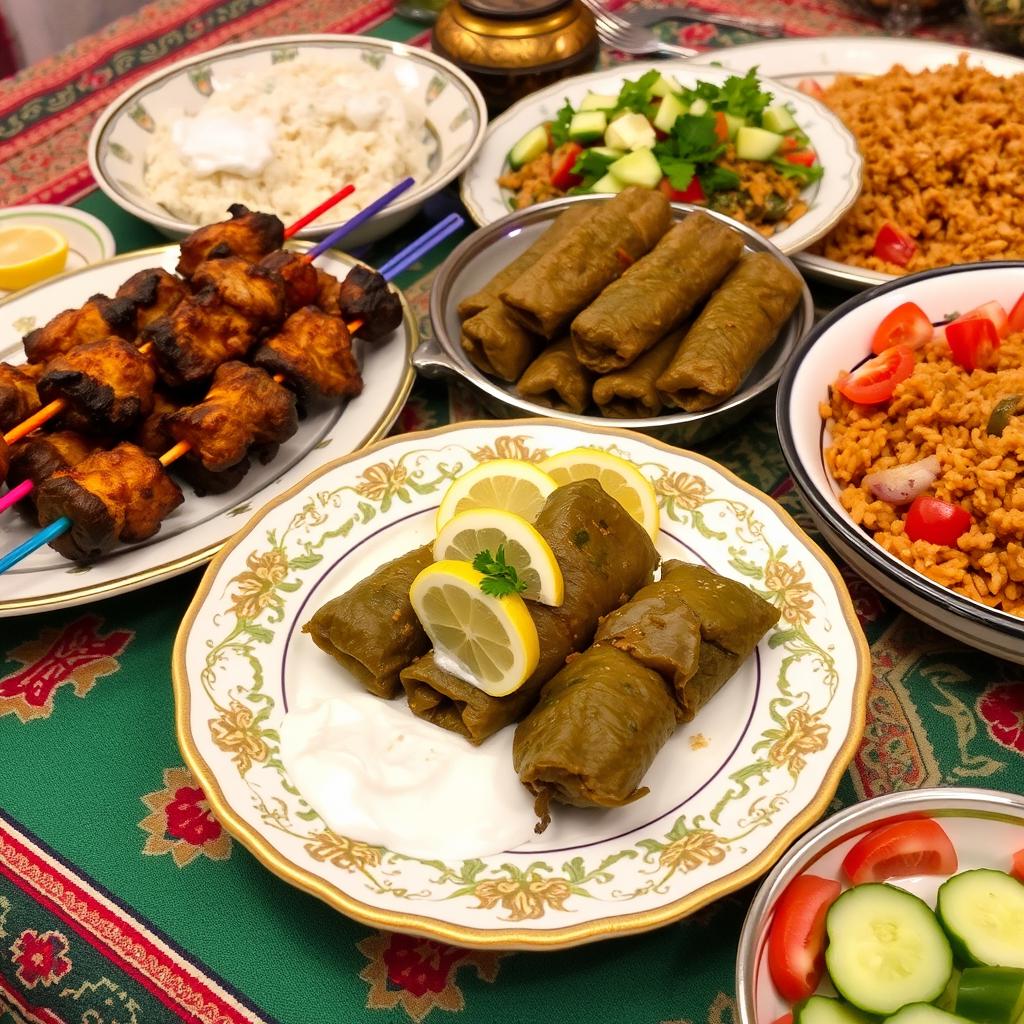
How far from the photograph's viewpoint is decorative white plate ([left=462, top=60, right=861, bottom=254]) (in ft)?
13.8

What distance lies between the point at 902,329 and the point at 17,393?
3.02 meters

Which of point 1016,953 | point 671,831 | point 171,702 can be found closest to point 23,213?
point 171,702

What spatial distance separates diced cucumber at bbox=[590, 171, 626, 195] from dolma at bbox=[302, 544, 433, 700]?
7.55 feet

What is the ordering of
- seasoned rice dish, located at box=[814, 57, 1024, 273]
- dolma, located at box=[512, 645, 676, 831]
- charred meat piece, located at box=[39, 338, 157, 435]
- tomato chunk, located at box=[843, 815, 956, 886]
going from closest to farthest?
tomato chunk, located at box=[843, 815, 956, 886] → dolma, located at box=[512, 645, 676, 831] → charred meat piece, located at box=[39, 338, 157, 435] → seasoned rice dish, located at box=[814, 57, 1024, 273]

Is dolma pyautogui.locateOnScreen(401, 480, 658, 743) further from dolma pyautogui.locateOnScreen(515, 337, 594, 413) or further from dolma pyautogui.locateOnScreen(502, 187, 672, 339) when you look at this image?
dolma pyautogui.locateOnScreen(502, 187, 672, 339)

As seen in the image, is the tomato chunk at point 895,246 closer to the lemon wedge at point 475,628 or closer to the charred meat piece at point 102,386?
the lemon wedge at point 475,628

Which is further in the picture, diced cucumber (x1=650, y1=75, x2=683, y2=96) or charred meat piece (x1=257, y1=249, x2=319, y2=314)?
diced cucumber (x1=650, y1=75, x2=683, y2=96)

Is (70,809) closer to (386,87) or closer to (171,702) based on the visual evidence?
(171,702)

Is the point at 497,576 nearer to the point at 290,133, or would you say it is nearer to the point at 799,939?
the point at 799,939

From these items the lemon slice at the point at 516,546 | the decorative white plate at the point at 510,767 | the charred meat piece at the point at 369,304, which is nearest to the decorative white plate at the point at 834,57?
the charred meat piece at the point at 369,304

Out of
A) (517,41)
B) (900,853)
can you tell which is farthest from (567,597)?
(517,41)

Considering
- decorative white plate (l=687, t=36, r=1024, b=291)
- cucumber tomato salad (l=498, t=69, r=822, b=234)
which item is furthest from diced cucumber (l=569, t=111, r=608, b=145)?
decorative white plate (l=687, t=36, r=1024, b=291)

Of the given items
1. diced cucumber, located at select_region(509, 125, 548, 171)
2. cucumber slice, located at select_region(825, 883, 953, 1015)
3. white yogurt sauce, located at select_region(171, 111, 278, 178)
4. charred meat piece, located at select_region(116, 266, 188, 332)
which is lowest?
cucumber slice, located at select_region(825, 883, 953, 1015)

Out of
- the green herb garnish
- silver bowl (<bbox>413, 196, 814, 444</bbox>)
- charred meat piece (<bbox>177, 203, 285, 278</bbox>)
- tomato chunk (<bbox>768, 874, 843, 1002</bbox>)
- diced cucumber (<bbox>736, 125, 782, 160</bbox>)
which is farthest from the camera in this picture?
diced cucumber (<bbox>736, 125, 782, 160</bbox>)
